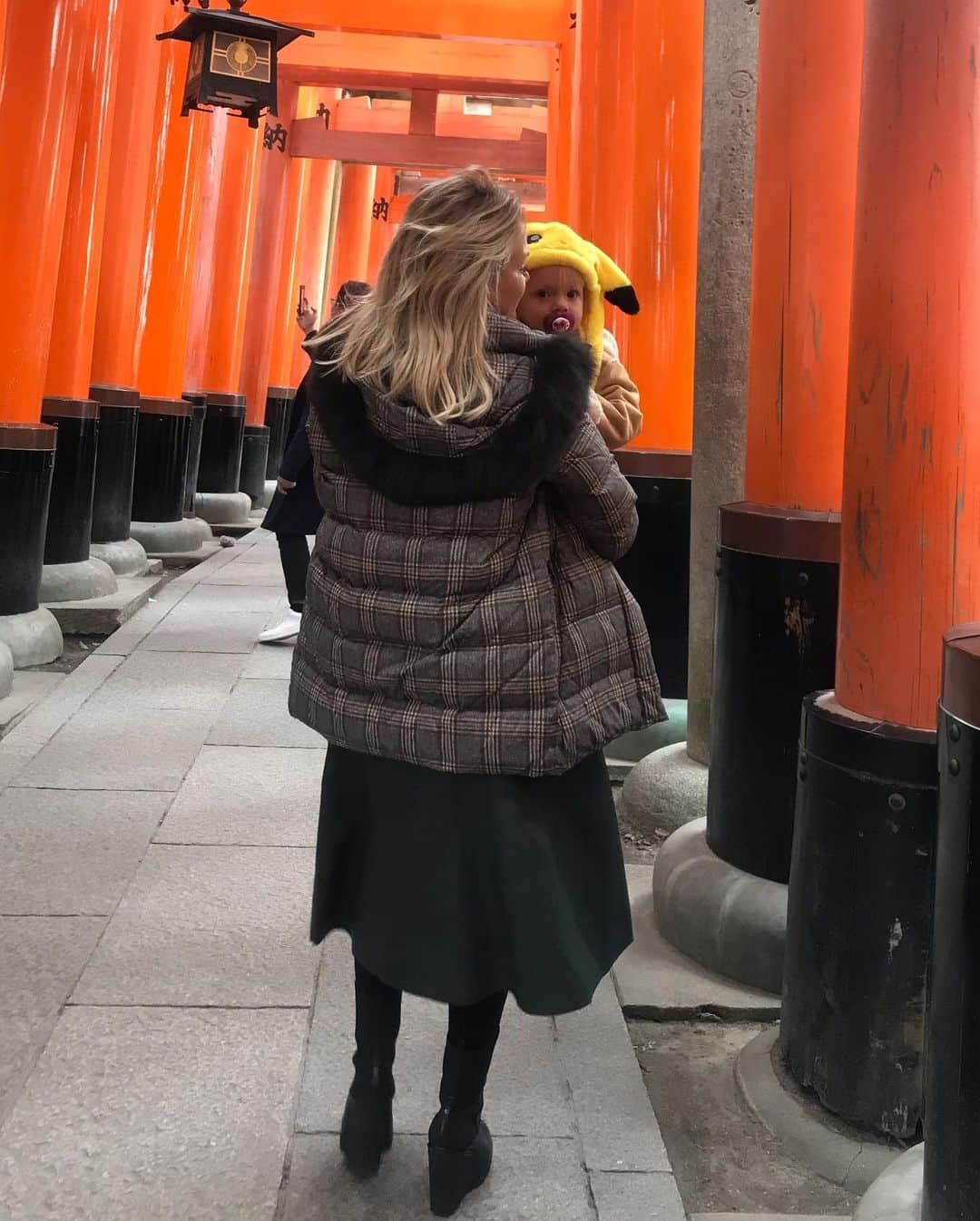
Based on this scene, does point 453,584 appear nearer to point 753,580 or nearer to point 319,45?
point 753,580

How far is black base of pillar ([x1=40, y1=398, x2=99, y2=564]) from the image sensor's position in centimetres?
744

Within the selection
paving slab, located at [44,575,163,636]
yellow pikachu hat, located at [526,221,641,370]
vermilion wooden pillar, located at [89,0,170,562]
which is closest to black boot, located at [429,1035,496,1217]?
yellow pikachu hat, located at [526,221,641,370]

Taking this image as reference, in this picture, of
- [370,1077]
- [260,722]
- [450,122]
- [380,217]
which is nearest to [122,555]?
[260,722]

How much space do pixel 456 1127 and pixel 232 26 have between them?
6392 mm

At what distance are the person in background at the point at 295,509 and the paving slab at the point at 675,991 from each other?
2.49m

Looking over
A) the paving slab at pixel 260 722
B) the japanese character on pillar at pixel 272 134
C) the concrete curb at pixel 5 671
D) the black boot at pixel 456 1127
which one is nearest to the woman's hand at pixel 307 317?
the paving slab at pixel 260 722

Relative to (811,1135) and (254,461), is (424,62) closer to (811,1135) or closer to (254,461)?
(254,461)

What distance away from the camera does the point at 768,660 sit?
3027 millimetres

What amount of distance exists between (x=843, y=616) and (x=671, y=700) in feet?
8.47

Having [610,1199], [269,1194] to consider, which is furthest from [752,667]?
[269,1194]

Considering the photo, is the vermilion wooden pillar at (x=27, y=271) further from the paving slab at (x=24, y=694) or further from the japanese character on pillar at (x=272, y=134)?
the japanese character on pillar at (x=272, y=134)

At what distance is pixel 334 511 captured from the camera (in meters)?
2.00

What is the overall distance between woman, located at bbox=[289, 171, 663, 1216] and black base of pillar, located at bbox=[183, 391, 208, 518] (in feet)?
29.3

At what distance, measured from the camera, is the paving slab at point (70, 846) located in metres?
3.22
